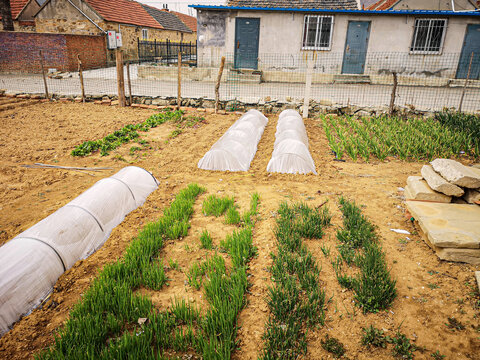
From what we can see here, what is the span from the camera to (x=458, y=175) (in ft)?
13.0

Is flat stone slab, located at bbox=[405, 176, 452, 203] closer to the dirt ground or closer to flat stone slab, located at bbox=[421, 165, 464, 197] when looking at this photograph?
flat stone slab, located at bbox=[421, 165, 464, 197]

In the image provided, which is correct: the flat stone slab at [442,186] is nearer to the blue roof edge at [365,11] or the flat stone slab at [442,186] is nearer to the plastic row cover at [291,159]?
the plastic row cover at [291,159]

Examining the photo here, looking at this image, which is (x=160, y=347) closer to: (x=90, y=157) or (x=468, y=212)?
(x=468, y=212)

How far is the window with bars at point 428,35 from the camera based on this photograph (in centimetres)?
1495

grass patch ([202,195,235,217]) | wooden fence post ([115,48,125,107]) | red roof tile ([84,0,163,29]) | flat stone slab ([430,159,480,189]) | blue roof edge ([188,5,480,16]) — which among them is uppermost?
red roof tile ([84,0,163,29])

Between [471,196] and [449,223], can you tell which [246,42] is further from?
[449,223]

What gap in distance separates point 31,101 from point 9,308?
10.8 metres

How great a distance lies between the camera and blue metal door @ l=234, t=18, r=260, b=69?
15.9m

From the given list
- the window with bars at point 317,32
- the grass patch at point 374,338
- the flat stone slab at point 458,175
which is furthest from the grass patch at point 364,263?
the window with bars at point 317,32

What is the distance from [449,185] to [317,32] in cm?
1407

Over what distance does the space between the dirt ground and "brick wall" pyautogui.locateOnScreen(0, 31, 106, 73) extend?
10.9 m

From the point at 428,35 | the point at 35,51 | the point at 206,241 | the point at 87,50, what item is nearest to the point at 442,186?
the point at 206,241

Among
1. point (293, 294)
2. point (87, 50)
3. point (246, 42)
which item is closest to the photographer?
point (293, 294)

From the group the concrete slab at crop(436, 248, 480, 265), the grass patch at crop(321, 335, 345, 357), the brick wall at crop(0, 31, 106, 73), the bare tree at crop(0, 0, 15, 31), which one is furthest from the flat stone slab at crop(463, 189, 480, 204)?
the bare tree at crop(0, 0, 15, 31)
